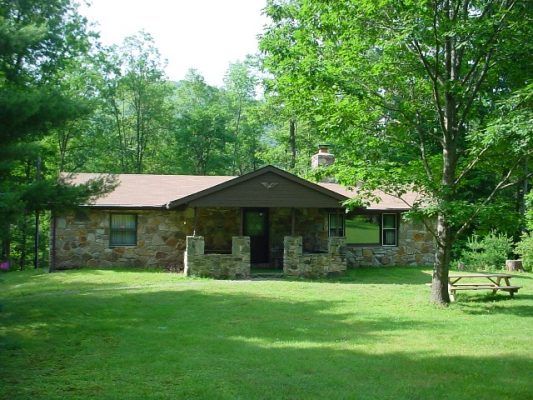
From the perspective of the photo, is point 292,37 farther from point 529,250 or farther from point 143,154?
point 143,154

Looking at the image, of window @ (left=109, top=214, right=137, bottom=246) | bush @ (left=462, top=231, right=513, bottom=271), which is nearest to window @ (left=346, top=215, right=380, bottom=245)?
bush @ (left=462, top=231, right=513, bottom=271)

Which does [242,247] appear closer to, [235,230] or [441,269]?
[235,230]

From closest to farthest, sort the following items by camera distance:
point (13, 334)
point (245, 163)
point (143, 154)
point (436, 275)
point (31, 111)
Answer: point (31, 111) < point (13, 334) < point (436, 275) < point (143, 154) < point (245, 163)

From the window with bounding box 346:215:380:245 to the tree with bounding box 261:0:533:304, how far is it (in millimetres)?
7481

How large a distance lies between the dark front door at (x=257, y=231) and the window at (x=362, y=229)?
3.17m

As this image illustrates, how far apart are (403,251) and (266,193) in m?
6.60

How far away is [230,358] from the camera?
7625mm

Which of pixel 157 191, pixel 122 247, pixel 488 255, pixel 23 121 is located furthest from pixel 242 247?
pixel 488 255

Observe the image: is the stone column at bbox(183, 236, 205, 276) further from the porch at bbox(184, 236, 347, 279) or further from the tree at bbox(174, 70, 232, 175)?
the tree at bbox(174, 70, 232, 175)

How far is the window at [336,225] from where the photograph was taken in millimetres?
20375

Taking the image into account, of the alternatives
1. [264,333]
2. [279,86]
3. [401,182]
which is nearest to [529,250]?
[401,182]

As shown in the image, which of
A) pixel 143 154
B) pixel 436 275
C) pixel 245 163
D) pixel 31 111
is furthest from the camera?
pixel 245 163

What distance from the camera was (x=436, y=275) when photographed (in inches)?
487

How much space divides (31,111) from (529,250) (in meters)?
17.5
